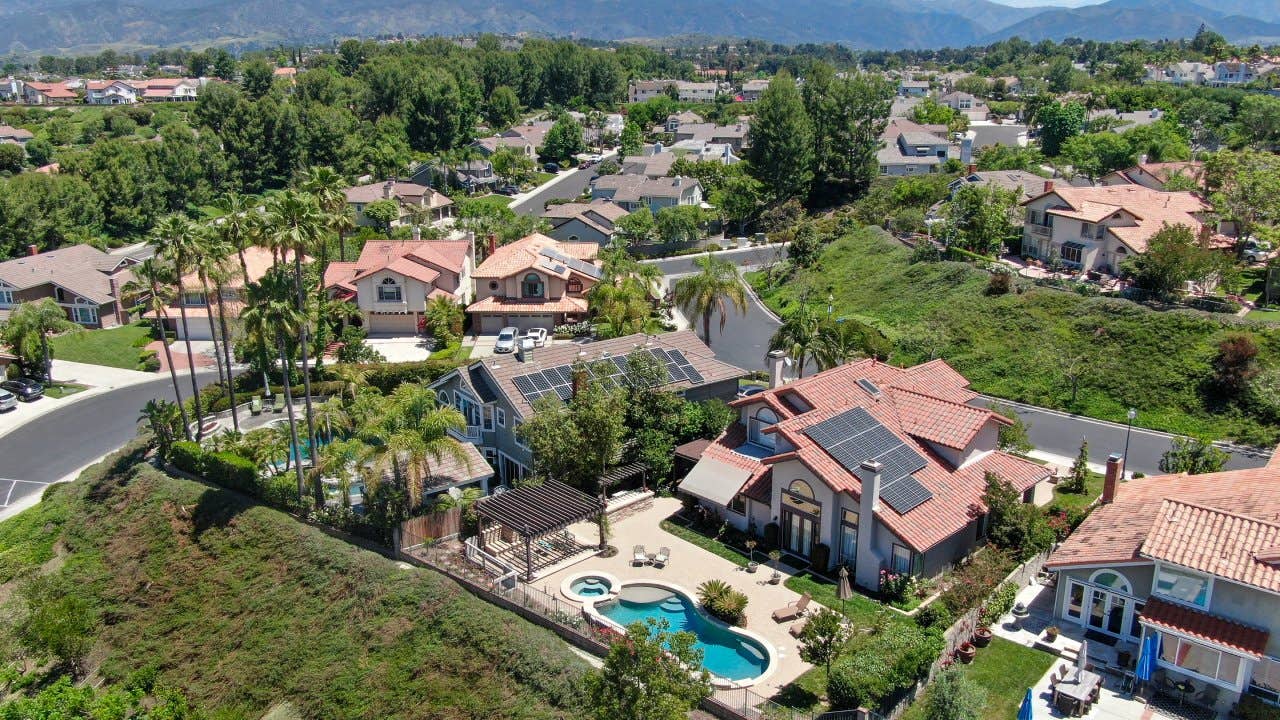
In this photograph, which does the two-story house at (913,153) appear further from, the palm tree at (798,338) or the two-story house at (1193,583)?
the two-story house at (1193,583)

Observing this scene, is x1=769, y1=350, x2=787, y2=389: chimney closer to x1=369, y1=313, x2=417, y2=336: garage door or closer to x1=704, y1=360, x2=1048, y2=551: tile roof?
x1=704, y1=360, x2=1048, y2=551: tile roof

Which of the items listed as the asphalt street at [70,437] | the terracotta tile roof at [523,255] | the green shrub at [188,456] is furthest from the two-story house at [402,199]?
the green shrub at [188,456]

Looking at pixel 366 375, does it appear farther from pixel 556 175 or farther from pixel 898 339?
pixel 556 175

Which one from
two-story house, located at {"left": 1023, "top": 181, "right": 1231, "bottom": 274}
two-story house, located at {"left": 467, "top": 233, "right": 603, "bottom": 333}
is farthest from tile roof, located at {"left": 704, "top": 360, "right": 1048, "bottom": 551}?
two-story house, located at {"left": 467, "top": 233, "right": 603, "bottom": 333}

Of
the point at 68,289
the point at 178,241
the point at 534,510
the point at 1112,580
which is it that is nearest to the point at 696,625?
the point at 534,510

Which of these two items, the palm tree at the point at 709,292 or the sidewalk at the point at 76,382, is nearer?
the palm tree at the point at 709,292
